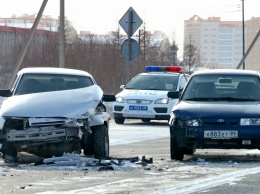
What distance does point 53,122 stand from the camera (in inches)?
527

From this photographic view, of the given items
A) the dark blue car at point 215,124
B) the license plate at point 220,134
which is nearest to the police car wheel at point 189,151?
the dark blue car at point 215,124

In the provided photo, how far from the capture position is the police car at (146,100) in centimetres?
2498

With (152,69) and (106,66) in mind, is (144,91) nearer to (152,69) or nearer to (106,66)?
(152,69)

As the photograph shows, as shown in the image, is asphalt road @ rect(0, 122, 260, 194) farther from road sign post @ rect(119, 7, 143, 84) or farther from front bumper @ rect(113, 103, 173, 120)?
road sign post @ rect(119, 7, 143, 84)

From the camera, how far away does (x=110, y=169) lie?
12.6 m

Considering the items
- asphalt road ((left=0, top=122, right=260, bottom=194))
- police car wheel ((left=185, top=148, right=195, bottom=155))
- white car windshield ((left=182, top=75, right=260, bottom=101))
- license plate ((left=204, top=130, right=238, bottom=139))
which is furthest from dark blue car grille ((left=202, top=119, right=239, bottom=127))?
white car windshield ((left=182, top=75, right=260, bottom=101))

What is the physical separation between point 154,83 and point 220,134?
1241cm

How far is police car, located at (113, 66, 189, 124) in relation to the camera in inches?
984

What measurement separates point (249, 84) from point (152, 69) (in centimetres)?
1207

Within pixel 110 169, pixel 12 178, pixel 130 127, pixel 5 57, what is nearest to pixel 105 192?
pixel 12 178

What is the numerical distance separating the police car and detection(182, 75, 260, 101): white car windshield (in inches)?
358

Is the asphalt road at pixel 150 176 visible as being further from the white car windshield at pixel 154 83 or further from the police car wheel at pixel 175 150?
the white car windshield at pixel 154 83

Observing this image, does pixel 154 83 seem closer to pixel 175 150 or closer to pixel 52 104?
pixel 175 150

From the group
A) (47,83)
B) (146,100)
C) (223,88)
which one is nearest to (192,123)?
(223,88)
